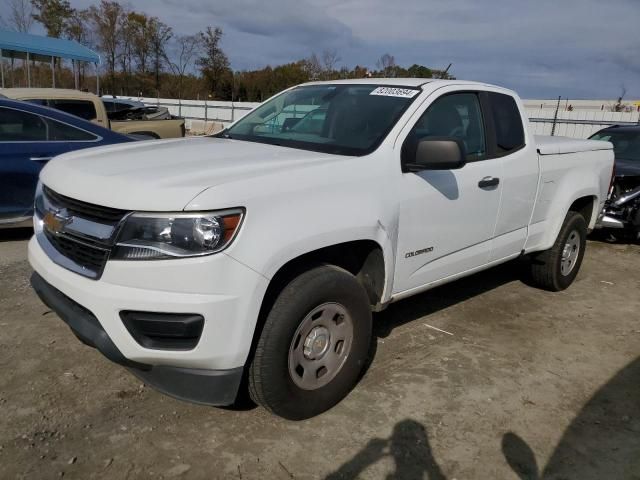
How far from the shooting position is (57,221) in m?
2.74

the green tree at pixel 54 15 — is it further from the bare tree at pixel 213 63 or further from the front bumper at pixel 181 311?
the front bumper at pixel 181 311

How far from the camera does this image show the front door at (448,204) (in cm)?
327

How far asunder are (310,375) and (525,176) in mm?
2463

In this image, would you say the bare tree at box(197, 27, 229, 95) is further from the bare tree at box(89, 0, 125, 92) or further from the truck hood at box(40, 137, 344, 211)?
the truck hood at box(40, 137, 344, 211)

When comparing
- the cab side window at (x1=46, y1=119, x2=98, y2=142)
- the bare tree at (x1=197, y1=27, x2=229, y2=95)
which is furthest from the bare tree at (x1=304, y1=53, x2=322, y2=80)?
the cab side window at (x1=46, y1=119, x2=98, y2=142)

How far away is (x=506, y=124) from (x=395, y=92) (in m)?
1.14

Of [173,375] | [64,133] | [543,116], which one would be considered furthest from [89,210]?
[543,116]

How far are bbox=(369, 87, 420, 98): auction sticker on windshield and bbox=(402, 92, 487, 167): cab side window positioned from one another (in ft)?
0.51

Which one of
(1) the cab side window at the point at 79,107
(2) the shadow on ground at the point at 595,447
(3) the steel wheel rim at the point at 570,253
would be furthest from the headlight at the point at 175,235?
(1) the cab side window at the point at 79,107

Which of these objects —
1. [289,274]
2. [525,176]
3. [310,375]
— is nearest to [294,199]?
[289,274]

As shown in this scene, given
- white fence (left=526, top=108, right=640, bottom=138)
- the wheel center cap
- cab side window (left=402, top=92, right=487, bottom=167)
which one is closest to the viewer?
the wheel center cap

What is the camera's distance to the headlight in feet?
7.58

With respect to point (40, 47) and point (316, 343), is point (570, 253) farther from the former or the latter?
point (40, 47)

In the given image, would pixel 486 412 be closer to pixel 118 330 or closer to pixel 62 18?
pixel 118 330
